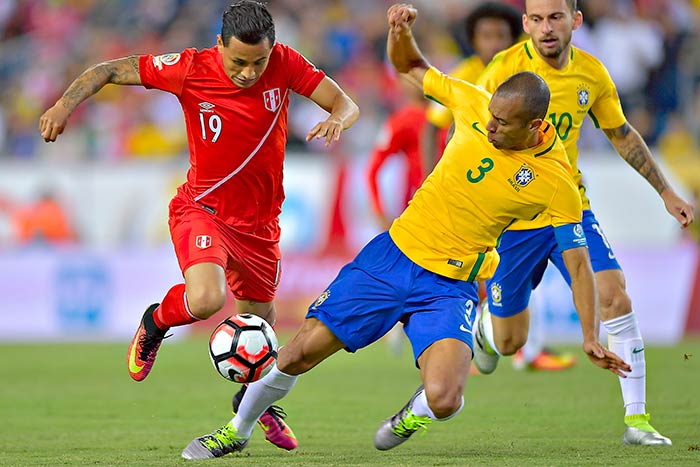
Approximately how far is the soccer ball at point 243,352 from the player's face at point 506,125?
159 centimetres

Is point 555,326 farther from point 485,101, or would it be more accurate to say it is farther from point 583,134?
point 485,101

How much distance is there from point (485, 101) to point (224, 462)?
2406mm

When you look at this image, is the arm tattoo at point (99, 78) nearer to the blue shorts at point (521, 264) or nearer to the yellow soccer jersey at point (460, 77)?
the blue shorts at point (521, 264)

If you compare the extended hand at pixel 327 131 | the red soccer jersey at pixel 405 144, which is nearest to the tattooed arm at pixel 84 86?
the extended hand at pixel 327 131

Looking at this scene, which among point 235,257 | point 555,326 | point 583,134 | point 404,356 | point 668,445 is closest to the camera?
point 668,445

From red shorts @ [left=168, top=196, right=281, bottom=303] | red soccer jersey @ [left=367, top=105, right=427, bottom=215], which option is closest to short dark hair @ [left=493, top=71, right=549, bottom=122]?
red shorts @ [left=168, top=196, right=281, bottom=303]

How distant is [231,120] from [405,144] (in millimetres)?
4838

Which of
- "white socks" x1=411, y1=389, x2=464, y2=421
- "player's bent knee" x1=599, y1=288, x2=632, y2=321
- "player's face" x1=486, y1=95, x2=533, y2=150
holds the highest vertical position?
"player's face" x1=486, y1=95, x2=533, y2=150

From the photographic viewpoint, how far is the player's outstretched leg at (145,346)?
23.1 ft

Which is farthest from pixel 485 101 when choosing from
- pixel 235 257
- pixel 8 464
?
pixel 8 464

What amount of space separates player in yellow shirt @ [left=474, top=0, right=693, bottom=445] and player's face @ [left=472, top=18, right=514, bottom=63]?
Answer: 1945 millimetres

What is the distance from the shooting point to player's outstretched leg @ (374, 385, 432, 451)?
6.16 m

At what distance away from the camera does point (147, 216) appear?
16.6 m

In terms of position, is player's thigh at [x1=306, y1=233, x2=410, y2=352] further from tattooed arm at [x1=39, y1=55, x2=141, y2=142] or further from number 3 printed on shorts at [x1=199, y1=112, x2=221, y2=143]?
tattooed arm at [x1=39, y1=55, x2=141, y2=142]
